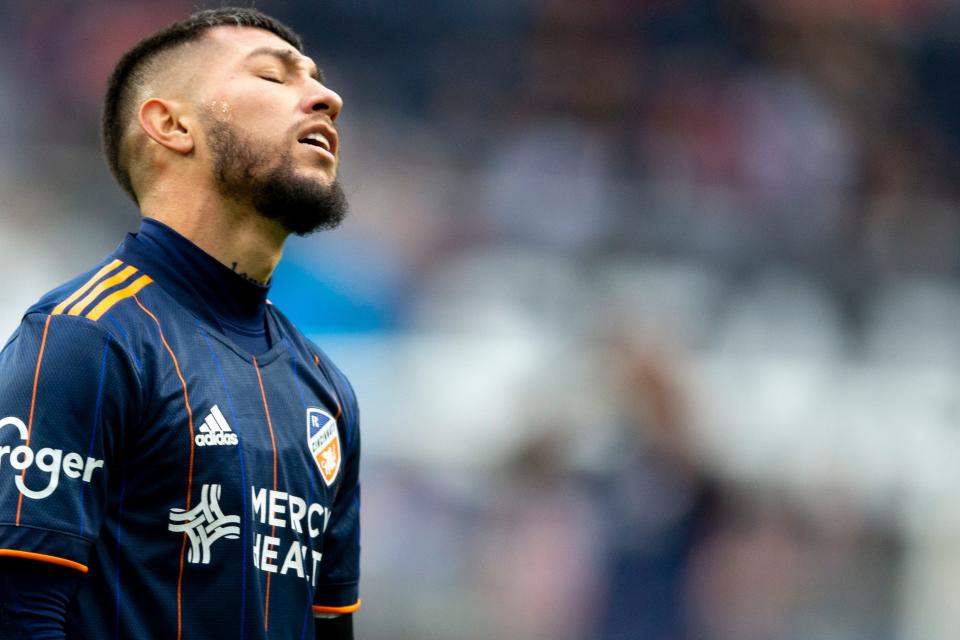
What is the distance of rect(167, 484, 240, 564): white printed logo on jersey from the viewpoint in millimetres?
Answer: 2502

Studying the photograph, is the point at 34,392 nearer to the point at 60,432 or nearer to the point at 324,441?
the point at 60,432

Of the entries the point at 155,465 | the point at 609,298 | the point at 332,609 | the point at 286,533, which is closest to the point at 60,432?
the point at 155,465

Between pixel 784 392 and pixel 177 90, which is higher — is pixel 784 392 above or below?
above

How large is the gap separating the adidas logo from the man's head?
51 centimetres

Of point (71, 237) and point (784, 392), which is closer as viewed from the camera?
point (71, 237)

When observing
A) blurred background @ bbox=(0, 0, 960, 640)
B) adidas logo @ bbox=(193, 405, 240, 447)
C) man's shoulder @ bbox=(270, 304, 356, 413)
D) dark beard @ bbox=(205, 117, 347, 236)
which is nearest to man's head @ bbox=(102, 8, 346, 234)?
dark beard @ bbox=(205, 117, 347, 236)

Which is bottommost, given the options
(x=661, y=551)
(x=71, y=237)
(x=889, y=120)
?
(x=661, y=551)

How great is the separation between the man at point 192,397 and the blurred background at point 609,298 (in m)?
4.79

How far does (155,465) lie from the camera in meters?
A: 2.48

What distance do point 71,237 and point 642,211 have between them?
12.1ft

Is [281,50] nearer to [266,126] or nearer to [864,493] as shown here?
[266,126]

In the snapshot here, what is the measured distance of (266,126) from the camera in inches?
115

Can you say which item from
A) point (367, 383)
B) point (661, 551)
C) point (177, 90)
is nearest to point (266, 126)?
point (177, 90)

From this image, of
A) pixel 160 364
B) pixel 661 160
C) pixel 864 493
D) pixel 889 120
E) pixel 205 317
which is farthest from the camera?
pixel 889 120
